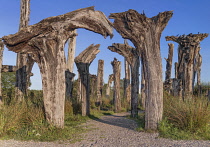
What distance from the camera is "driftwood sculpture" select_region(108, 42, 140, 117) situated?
42.9 feet

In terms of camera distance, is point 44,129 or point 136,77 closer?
point 44,129

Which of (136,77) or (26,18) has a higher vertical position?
(26,18)

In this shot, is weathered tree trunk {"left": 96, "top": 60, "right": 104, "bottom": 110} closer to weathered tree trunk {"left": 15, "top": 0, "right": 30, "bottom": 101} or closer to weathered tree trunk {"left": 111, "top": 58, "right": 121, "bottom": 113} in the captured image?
weathered tree trunk {"left": 111, "top": 58, "right": 121, "bottom": 113}

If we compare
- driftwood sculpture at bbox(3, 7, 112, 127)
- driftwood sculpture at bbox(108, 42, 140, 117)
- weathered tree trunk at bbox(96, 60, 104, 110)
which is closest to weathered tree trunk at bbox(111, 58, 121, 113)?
driftwood sculpture at bbox(108, 42, 140, 117)

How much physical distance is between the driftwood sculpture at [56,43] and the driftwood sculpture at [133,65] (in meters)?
5.37

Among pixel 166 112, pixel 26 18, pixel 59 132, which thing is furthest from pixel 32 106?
pixel 26 18

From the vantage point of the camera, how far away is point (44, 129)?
7.76 meters

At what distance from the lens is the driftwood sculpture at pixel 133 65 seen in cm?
1307

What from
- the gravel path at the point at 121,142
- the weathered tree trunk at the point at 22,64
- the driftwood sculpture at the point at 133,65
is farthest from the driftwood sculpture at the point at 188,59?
the weathered tree trunk at the point at 22,64

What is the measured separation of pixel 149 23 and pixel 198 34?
4.16 metres

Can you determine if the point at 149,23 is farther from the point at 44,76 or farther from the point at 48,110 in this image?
the point at 48,110

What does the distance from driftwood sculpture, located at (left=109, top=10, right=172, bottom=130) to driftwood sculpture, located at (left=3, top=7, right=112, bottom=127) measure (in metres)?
0.94

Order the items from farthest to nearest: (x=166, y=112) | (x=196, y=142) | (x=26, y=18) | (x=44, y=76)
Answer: (x=26, y=18), (x=166, y=112), (x=44, y=76), (x=196, y=142)

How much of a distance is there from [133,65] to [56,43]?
6.14 meters
